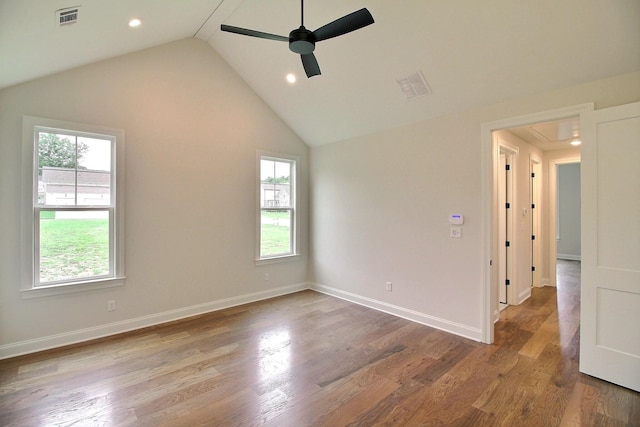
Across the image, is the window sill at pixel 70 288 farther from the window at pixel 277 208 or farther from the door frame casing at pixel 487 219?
the door frame casing at pixel 487 219

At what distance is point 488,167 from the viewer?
3.31 m

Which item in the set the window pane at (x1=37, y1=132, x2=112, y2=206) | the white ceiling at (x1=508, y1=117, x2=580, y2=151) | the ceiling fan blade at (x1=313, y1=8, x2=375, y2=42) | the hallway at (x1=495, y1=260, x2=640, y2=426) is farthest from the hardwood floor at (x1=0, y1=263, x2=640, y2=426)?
the ceiling fan blade at (x1=313, y1=8, x2=375, y2=42)

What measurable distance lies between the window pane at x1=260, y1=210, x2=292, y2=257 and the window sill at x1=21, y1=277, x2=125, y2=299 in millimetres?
2050

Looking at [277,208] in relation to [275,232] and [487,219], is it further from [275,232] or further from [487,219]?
[487,219]

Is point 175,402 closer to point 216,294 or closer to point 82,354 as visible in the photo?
point 82,354

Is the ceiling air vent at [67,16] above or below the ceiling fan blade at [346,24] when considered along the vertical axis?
above

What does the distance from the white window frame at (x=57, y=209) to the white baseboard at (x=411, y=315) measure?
3.10 m

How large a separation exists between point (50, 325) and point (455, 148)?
16.0ft

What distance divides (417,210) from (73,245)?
4.08 meters

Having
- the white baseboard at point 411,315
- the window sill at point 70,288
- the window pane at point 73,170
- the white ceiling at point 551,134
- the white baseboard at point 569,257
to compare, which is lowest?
the white baseboard at point 411,315

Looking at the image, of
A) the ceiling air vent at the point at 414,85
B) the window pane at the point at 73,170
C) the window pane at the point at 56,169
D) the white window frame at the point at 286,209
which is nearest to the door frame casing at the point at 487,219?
the ceiling air vent at the point at 414,85

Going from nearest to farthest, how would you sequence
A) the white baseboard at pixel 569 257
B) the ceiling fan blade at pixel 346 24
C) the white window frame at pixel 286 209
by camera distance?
the ceiling fan blade at pixel 346 24 < the white window frame at pixel 286 209 < the white baseboard at pixel 569 257

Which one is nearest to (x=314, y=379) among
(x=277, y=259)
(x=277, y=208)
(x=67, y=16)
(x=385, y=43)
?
(x=277, y=259)

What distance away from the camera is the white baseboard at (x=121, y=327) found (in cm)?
308
